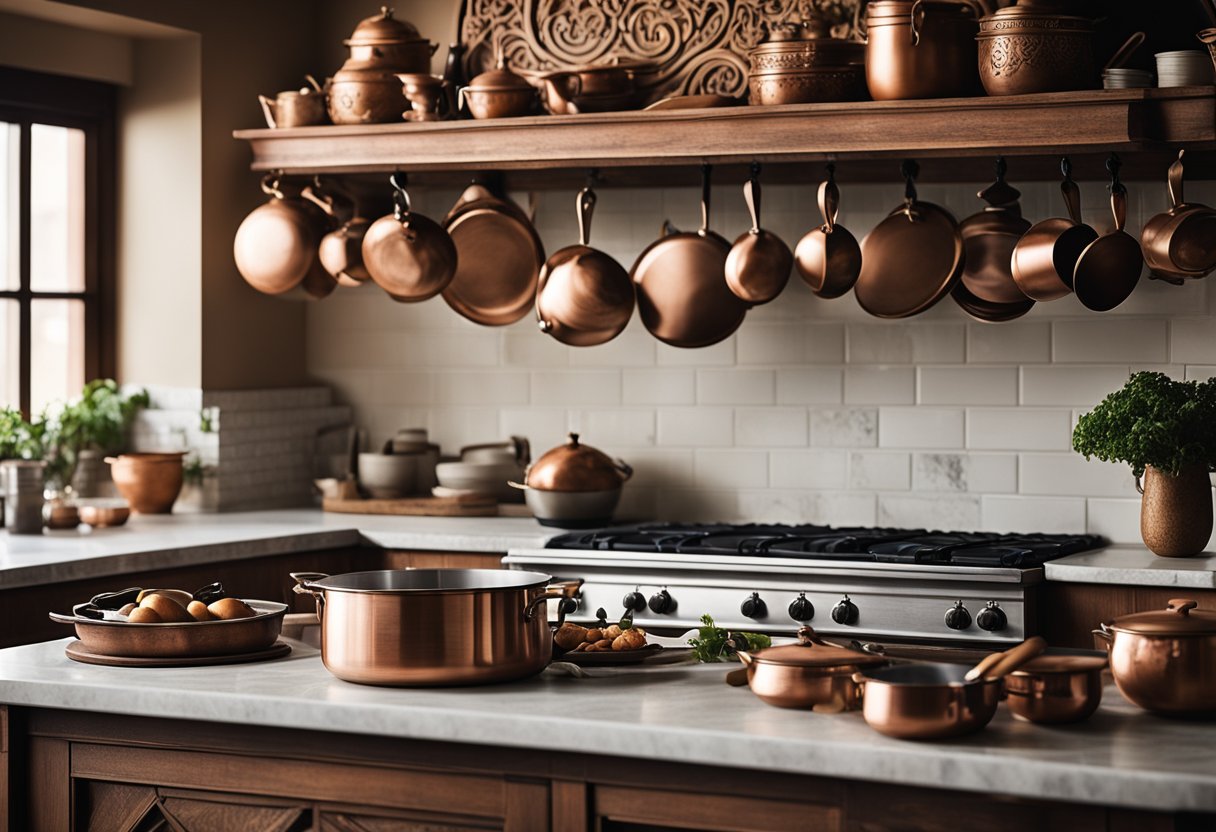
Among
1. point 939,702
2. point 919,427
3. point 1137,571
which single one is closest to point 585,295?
point 919,427

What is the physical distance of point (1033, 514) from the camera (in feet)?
15.3

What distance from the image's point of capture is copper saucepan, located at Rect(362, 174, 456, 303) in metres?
4.73

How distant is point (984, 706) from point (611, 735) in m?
0.49

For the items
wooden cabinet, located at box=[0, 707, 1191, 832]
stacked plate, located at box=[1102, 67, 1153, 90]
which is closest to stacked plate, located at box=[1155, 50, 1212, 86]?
stacked plate, located at box=[1102, 67, 1153, 90]

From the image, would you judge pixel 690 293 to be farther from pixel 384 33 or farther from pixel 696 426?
pixel 384 33

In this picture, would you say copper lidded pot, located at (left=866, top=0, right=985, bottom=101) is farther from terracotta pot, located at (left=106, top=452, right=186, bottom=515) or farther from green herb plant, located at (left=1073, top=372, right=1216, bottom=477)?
terracotta pot, located at (left=106, top=452, right=186, bottom=515)

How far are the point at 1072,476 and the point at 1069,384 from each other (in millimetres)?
266

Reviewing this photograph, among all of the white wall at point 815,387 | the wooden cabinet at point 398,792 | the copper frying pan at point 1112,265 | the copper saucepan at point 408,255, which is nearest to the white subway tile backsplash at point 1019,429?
the white wall at point 815,387

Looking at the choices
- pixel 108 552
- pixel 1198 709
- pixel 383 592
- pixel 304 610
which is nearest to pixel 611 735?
pixel 383 592

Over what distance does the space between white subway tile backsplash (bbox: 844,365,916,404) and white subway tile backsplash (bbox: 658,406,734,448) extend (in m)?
0.40

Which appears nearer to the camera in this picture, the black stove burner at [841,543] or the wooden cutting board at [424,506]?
the black stove burner at [841,543]

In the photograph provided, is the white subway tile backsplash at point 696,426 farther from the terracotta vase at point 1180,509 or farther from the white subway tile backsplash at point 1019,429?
the terracotta vase at point 1180,509

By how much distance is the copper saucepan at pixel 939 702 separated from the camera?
79.1 inches

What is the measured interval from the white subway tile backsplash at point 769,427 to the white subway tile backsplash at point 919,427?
26cm
